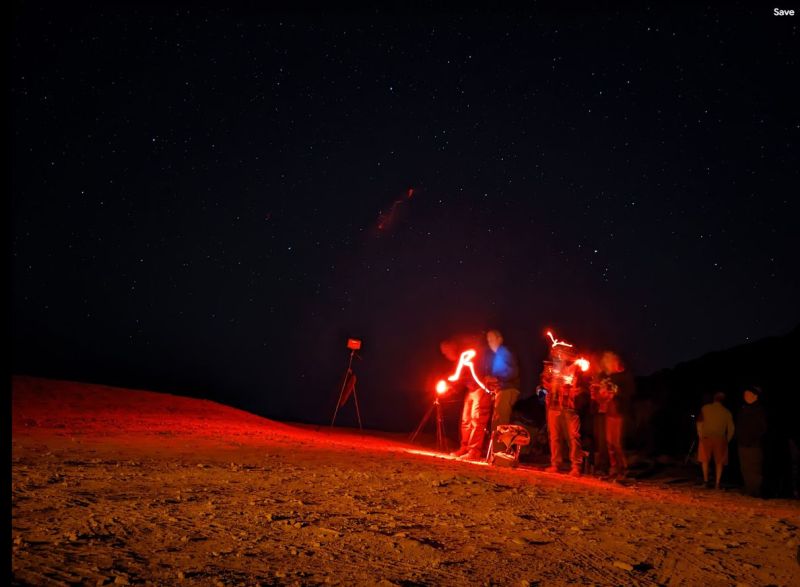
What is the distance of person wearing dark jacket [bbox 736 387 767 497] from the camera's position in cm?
905

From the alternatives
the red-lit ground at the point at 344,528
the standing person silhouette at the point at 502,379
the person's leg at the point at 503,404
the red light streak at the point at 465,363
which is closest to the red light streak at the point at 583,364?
the standing person silhouette at the point at 502,379

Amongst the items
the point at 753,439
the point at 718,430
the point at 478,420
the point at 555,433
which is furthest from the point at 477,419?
the point at 753,439

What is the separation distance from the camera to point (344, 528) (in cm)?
381

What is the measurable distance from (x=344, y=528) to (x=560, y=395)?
6795 millimetres

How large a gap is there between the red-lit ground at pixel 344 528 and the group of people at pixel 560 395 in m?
2.73

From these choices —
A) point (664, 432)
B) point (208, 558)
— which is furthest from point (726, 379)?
point (208, 558)

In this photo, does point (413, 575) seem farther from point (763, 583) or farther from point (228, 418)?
point (228, 418)

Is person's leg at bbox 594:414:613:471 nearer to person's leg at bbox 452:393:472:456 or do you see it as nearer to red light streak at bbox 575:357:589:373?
red light streak at bbox 575:357:589:373

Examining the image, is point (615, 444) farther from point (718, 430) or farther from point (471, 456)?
point (471, 456)

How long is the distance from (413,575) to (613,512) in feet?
10.3

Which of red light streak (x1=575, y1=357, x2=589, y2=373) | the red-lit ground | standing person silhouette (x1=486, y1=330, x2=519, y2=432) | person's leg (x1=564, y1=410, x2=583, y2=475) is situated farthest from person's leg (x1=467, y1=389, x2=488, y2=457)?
the red-lit ground

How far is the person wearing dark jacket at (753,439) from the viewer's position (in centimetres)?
905

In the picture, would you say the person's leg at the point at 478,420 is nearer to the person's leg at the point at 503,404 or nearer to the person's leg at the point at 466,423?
the person's leg at the point at 466,423

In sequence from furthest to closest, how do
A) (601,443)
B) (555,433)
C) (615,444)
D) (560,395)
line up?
(601,443) → (555,433) → (560,395) → (615,444)
